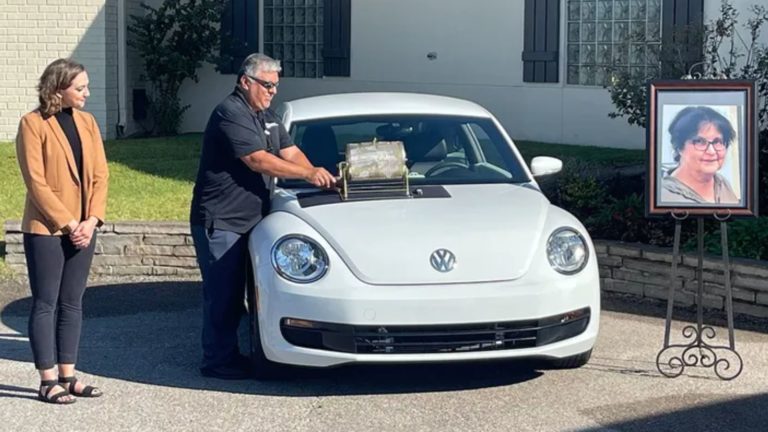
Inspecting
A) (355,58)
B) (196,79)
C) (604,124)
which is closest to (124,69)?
(196,79)

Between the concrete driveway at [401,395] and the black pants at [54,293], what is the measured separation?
29 centimetres

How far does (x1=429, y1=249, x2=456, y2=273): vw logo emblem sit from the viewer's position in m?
6.12

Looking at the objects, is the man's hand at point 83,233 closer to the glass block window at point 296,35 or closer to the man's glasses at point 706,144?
the man's glasses at point 706,144

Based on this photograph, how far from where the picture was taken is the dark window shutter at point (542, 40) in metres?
A: 15.1

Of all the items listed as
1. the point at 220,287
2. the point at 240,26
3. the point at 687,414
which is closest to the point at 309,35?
the point at 240,26

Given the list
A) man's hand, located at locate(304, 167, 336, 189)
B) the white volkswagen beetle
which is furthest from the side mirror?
man's hand, located at locate(304, 167, 336, 189)

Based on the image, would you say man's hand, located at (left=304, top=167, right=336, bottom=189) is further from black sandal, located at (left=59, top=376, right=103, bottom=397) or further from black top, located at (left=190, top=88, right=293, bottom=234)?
black sandal, located at (left=59, top=376, right=103, bottom=397)

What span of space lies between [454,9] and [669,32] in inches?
168

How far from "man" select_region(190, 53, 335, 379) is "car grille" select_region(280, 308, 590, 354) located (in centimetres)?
66

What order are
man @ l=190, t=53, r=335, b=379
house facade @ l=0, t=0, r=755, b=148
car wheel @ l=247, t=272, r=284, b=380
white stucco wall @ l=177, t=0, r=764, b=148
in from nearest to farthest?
car wheel @ l=247, t=272, r=284, b=380 < man @ l=190, t=53, r=335, b=379 < house facade @ l=0, t=0, r=755, b=148 < white stucco wall @ l=177, t=0, r=764, b=148

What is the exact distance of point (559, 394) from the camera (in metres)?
6.30

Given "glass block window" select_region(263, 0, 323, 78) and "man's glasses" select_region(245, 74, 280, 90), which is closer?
"man's glasses" select_region(245, 74, 280, 90)

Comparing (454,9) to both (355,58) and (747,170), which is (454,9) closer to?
(355,58)

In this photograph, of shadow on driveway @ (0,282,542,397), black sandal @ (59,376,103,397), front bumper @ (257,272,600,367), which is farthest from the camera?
shadow on driveway @ (0,282,542,397)
